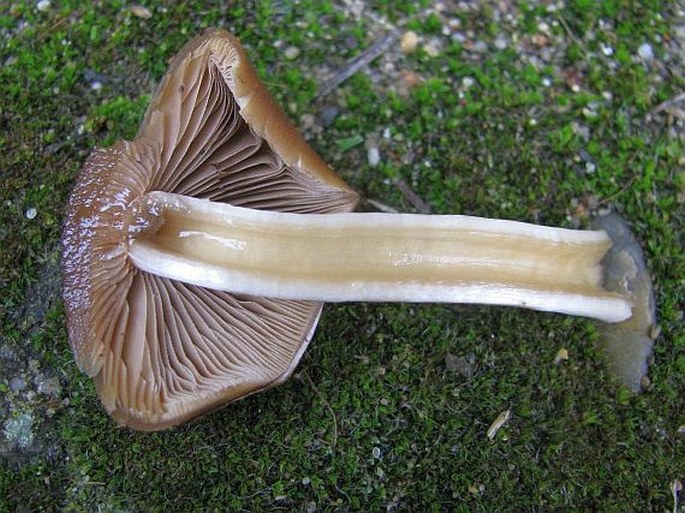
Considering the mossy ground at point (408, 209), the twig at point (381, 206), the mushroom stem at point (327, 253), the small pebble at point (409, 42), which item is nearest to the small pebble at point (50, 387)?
the mossy ground at point (408, 209)

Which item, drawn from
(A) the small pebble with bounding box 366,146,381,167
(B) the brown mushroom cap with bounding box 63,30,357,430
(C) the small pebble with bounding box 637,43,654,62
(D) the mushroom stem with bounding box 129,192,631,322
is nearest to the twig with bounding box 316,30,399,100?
(A) the small pebble with bounding box 366,146,381,167

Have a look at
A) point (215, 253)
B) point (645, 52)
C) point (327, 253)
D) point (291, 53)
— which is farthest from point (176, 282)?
point (645, 52)

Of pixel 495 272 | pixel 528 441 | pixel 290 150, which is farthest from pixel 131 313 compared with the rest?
pixel 528 441

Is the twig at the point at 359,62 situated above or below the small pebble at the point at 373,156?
above

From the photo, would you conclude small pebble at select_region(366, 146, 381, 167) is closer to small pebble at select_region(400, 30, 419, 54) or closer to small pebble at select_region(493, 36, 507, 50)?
small pebble at select_region(400, 30, 419, 54)

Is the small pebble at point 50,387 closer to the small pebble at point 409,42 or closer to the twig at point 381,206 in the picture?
the twig at point 381,206

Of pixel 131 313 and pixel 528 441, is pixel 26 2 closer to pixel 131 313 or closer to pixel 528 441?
pixel 131 313

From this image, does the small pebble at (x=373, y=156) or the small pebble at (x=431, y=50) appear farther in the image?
the small pebble at (x=431, y=50)
